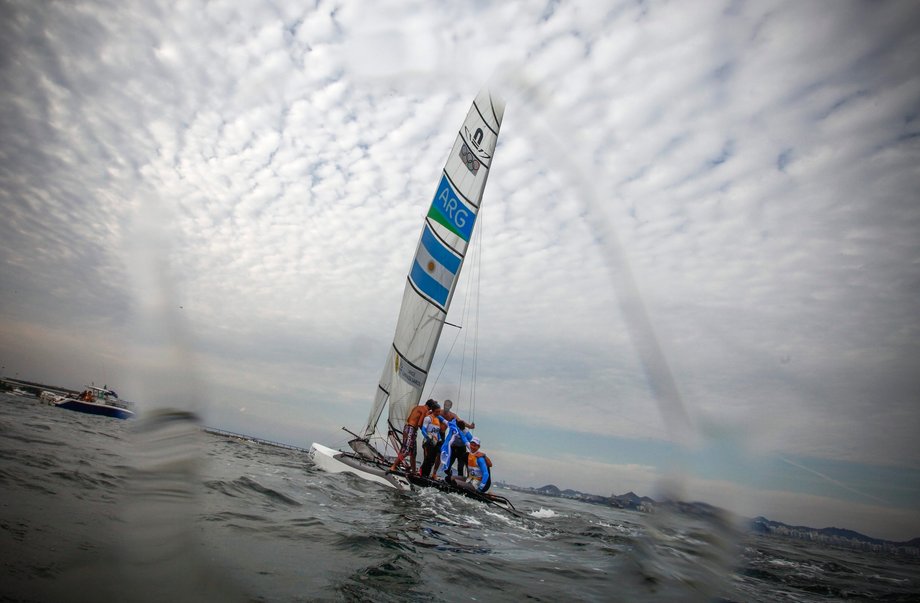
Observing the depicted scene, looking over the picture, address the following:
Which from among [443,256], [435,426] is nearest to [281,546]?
[435,426]

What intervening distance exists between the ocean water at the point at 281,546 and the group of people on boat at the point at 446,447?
310 centimetres

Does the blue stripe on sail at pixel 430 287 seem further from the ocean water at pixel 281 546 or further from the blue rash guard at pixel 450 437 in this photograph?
the ocean water at pixel 281 546

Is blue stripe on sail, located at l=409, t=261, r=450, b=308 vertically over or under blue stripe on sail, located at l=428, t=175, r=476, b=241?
under

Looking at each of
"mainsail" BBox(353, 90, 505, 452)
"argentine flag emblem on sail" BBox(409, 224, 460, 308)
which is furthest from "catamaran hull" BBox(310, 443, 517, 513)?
"argentine flag emblem on sail" BBox(409, 224, 460, 308)

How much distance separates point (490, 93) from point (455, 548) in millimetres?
15354

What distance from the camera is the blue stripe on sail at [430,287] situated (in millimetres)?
16016

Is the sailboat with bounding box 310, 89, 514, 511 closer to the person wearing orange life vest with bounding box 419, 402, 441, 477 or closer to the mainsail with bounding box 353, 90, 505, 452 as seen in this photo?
the mainsail with bounding box 353, 90, 505, 452

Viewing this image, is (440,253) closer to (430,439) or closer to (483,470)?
(430,439)

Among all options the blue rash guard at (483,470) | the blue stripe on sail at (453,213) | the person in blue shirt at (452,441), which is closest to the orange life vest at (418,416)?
the person in blue shirt at (452,441)

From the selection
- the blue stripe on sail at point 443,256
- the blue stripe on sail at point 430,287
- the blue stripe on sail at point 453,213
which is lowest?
the blue stripe on sail at point 430,287

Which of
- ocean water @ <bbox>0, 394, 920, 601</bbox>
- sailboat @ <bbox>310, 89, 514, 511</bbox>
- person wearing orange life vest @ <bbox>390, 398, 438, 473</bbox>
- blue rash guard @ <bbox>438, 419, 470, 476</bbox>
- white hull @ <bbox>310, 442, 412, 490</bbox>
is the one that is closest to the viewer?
ocean water @ <bbox>0, 394, 920, 601</bbox>

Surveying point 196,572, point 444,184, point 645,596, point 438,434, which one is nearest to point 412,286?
point 444,184

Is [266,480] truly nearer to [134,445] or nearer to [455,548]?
[455,548]

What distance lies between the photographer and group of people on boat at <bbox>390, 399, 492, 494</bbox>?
41.3 ft
